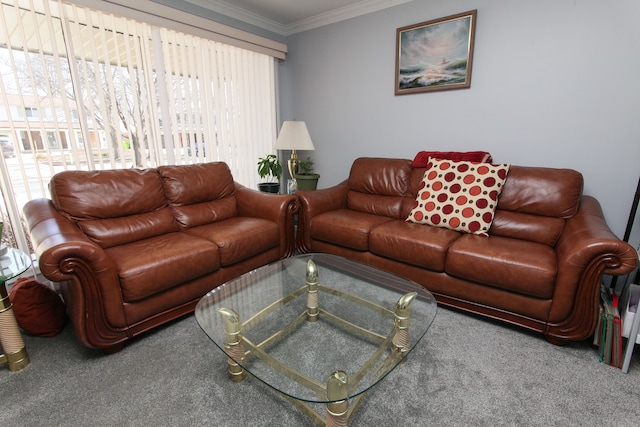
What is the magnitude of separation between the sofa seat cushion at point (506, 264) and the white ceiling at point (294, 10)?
7.52 feet

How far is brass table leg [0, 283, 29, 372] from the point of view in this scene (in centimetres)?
144

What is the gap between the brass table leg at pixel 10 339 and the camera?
1439 mm

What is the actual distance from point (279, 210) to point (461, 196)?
4.59 feet

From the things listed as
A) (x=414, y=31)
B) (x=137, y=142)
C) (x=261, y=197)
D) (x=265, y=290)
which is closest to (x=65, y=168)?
(x=137, y=142)

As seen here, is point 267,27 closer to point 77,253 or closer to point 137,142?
point 137,142

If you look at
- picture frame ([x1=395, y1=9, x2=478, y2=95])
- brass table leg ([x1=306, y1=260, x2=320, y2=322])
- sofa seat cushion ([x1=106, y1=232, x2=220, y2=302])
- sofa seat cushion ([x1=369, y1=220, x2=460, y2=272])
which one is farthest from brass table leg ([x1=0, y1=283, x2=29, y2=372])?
picture frame ([x1=395, y1=9, x2=478, y2=95])

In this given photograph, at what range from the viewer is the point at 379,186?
9.29 feet

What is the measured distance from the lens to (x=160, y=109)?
2707mm

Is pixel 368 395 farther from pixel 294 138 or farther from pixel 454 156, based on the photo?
pixel 294 138

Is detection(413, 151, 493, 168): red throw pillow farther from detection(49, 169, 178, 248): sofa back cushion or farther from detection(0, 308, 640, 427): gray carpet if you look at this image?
detection(49, 169, 178, 248): sofa back cushion

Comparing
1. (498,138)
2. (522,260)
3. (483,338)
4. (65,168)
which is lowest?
(483,338)

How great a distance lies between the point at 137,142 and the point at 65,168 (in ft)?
1.79

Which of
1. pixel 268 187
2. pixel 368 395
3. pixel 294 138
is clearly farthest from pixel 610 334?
pixel 268 187

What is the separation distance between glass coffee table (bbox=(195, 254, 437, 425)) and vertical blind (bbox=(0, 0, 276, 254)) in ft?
5.56
